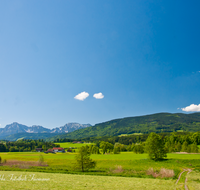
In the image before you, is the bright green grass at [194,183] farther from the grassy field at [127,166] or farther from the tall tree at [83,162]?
the tall tree at [83,162]

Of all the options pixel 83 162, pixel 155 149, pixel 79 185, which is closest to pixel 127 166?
pixel 155 149

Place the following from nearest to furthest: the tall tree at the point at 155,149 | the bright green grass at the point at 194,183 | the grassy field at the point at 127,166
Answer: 1. the bright green grass at the point at 194,183
2. the grassy field at the point at 127,166
3. the tall tree at the point at 155,149

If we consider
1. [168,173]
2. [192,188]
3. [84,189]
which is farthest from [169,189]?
[168,173]

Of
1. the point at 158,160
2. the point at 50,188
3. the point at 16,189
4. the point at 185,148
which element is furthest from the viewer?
the point at 185,148

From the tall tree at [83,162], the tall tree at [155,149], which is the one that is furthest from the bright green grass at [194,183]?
the tall tree at [155,149]

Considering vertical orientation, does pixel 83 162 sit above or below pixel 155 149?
above

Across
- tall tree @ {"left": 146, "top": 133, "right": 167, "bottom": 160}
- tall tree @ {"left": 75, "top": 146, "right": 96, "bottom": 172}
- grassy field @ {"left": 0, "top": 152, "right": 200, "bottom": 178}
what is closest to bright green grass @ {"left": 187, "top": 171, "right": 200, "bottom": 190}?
grassy field @ {"left": 0, "top": 152, "right": 200, "bottom": 178}

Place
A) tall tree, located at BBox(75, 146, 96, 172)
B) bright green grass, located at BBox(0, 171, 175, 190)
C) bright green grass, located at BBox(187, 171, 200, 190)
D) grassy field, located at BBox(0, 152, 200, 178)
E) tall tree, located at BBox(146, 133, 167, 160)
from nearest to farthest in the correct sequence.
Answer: bright green grass, located at BBox(0, 171, 175, 190) → bright green grass, located at BBox(187, 171, 200, 190) → grassy field, located at BBox(0, 152, 200, 178) → tall tree, located at BBox(75, 146, 96, 172) → tall tree, located at BBox(146, 133, 167, 160)

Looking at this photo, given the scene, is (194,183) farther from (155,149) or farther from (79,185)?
(155,149)

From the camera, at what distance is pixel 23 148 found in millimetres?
185375

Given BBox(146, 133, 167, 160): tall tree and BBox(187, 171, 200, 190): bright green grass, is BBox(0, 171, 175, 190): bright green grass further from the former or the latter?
BBox(146, 133, 167, 160): tall tree

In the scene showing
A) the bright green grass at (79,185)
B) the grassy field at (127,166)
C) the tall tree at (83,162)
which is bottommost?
the grassy field at (127,166)

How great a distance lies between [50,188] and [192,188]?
19131mm

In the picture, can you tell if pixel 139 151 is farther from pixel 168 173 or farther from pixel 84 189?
pixel 84 189
